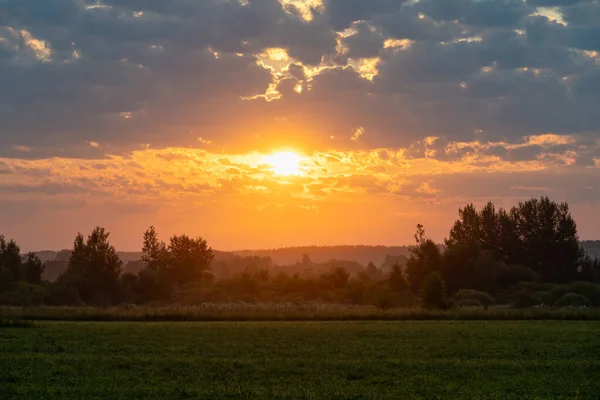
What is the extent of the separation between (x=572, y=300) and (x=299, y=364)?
58.2 meters

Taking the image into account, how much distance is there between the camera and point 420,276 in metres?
89.1

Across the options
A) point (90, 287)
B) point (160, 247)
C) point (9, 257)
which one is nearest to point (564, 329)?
point (90, 287)

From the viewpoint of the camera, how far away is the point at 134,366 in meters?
22.6

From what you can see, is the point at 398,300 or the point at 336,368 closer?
the point at 336,368

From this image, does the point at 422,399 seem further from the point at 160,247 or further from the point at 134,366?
the point at 160,247

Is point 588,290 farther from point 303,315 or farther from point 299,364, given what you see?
point 299,364

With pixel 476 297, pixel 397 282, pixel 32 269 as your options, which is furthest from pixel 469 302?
pixel 32 269

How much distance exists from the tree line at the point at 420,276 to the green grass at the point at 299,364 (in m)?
45.7

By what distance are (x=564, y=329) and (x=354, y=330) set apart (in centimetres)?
1196

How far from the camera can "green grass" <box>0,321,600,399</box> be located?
59.9 ft

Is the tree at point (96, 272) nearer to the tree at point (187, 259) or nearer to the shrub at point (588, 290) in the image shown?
the tree at point (187, 259)

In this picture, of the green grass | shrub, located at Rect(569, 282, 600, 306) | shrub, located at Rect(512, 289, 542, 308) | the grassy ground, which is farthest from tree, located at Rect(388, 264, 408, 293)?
the green grass

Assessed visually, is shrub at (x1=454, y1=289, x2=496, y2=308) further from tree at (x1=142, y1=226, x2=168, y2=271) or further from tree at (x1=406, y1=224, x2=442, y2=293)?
tree at (x1=142, y1=226, x2=168, y2=271)

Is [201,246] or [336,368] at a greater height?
[201,246]
